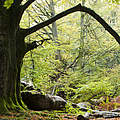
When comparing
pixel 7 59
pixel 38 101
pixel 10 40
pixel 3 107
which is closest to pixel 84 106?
pixel 38 101

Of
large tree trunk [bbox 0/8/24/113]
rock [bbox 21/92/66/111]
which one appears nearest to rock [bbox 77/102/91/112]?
rock [bbox 21/92/66/111]

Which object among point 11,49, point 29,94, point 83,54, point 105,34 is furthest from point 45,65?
point 105,34

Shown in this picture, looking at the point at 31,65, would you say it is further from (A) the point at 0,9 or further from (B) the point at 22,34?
(A) the point at 0,9

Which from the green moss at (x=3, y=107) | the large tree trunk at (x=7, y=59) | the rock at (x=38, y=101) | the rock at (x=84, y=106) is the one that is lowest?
the rock at (x=84, y=106)

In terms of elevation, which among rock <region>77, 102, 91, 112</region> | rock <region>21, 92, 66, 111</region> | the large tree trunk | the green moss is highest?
the large tree trunk

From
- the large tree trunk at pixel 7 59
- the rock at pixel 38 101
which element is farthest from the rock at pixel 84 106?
the large tree trunk at pixel 7 59

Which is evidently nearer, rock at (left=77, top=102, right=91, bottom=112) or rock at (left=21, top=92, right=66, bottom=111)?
rock at (left=21, top=92, right=66, bottom=111)

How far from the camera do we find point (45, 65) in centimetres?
610

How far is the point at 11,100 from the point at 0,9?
2.21 meters

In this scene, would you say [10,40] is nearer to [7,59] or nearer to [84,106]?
[7,59]

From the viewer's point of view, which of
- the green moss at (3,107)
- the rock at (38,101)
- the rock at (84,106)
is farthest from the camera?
the rock at (84,106)

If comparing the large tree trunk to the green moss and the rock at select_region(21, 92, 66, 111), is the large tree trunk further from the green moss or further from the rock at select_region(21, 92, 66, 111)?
the rock at select_region(21, 92, 66, 111)

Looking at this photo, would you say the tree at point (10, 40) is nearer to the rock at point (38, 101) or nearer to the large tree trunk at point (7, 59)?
the large tree trunk at point (7, 59)

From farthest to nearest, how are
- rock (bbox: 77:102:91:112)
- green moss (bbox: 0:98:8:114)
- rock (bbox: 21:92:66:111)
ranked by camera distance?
1. rock (bbox: 77:102:91:112)
2. rock (bbox: 21:92:66:111)
3. green moss (bbox: 0:98:8:114)
